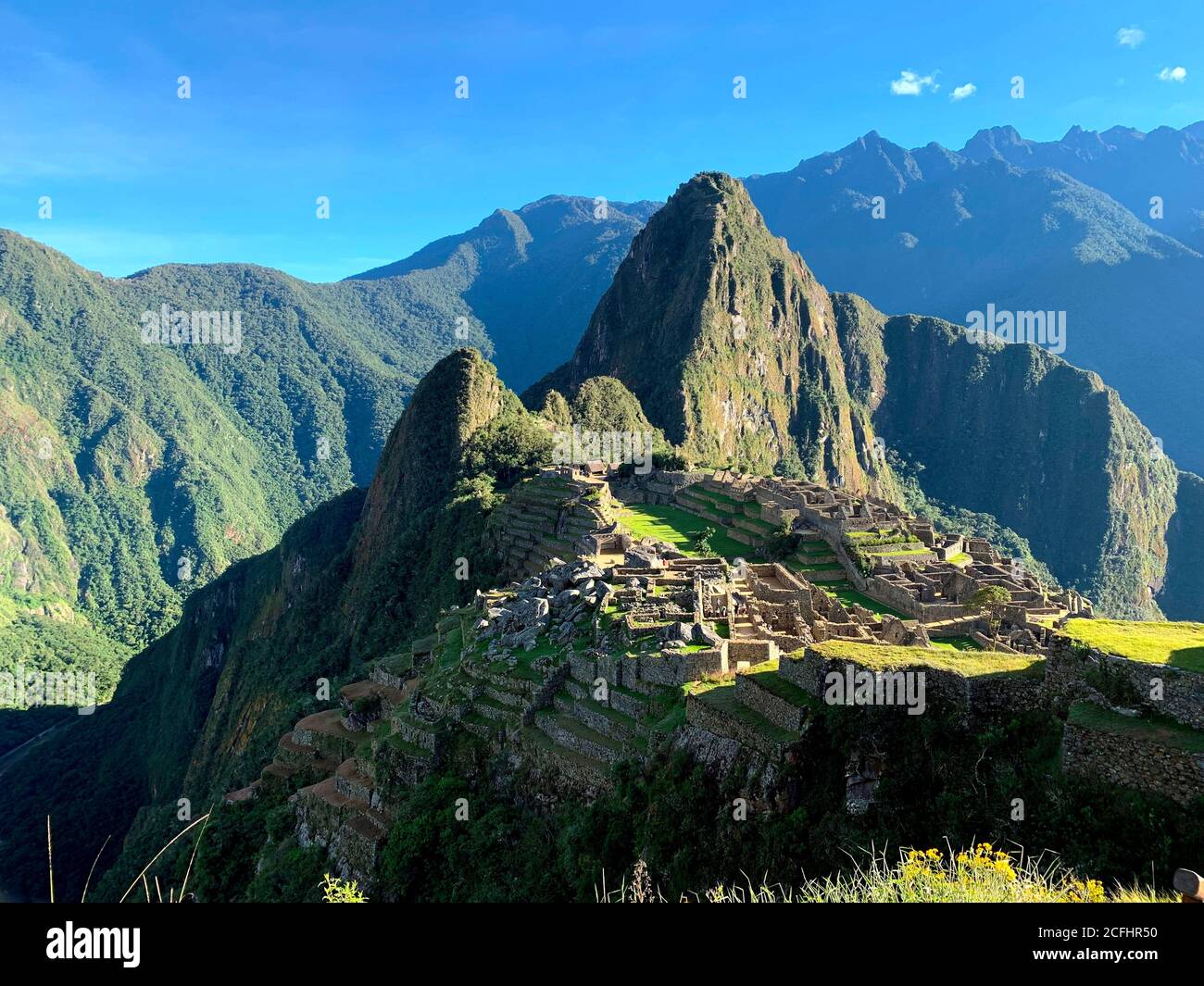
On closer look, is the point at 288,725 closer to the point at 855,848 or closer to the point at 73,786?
the point at 855,848

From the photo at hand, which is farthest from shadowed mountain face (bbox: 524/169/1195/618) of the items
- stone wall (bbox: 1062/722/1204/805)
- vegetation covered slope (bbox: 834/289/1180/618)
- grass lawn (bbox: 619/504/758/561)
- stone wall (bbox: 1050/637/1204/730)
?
stone wall (bbox: 1062/722/1204/805)

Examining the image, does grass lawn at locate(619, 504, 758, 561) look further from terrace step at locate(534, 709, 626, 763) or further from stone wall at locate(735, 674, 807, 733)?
stone wall at locate(735, 674, 807, 733)

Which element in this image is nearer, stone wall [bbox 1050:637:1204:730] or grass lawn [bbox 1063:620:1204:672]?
stone wall [bbox 1050:637:1204:730]

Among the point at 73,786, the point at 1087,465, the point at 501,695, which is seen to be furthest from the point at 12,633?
the point at 1087,465

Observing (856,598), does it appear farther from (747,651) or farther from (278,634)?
(278,634)

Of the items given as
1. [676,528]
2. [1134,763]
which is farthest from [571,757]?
[676,528]

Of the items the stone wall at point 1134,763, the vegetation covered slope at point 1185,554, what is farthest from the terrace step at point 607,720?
the vegetation covered slope at point 1185,554
